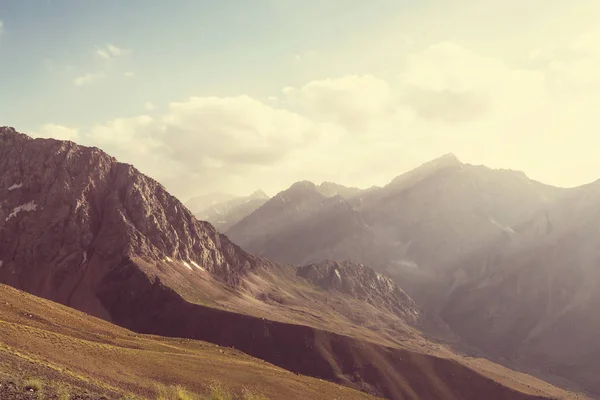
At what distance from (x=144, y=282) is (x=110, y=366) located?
374ft

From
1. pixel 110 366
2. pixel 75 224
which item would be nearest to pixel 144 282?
pixel 75 224

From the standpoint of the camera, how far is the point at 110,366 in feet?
157

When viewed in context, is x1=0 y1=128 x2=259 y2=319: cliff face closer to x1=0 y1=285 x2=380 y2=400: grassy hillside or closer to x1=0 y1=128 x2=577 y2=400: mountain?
x1=0 y1=128 x2=577 y2=400: mountain

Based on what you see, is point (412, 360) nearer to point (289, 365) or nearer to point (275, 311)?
point (289, 365)

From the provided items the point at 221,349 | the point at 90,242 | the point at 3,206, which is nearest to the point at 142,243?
the point at 90,242

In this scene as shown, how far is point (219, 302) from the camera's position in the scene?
164 meters

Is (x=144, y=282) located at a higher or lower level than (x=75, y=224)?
lower

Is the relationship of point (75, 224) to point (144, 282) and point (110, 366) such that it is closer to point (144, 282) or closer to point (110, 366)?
point (144, 282)

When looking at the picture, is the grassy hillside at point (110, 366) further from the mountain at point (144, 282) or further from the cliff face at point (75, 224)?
the cliff face at point (75, 224)

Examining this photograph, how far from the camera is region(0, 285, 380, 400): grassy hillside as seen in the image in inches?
1320

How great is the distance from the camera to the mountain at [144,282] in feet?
458

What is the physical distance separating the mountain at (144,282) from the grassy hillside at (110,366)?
208ft

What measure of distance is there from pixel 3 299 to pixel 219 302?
10537cm

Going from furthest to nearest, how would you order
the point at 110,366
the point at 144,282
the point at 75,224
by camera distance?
the point at 75,224
the point at 144,282
the point at 110,366
